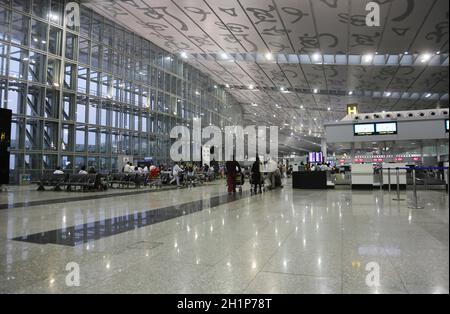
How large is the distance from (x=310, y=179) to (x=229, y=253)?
12.9 meters

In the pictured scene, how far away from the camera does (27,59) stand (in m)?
19.4

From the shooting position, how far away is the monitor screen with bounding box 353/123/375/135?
1420cm

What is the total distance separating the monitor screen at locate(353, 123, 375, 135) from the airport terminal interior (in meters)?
0.08

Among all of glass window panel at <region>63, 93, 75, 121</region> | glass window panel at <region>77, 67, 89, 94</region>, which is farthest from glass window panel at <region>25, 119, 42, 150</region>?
glass window panel at <region>77, 67, 89, 94</region>

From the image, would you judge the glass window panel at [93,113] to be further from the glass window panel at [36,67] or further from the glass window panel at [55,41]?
the glass window panel at [55,41]

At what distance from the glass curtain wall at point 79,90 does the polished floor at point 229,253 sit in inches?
593

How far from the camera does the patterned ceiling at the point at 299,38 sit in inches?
627

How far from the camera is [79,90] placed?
22.2m

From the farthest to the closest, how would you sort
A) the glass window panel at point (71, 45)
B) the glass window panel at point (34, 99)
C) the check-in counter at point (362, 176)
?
1. the glass window panel at point (71, 45)
2. the glass window panel at point (34, 99)
3. the check-in counter at point (362, 176)

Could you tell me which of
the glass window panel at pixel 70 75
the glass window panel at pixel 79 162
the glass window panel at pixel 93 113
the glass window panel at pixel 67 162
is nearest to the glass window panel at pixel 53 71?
the glass window panel at pixel 70 75

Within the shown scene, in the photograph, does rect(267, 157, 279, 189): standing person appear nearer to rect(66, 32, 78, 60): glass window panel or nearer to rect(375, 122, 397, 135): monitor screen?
rect(375, 122, 397, 135): monitor screen

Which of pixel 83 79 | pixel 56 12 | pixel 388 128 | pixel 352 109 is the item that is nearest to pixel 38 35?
pixel 56 12

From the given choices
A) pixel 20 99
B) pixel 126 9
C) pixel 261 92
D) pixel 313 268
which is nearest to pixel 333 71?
pixel 261 92
